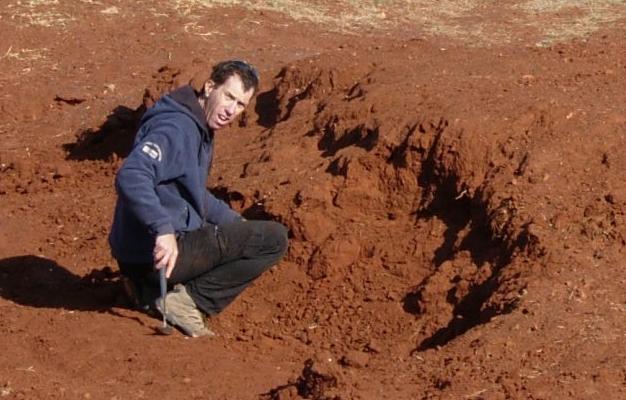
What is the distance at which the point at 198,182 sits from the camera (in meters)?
6.84

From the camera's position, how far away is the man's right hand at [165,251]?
20.8ft

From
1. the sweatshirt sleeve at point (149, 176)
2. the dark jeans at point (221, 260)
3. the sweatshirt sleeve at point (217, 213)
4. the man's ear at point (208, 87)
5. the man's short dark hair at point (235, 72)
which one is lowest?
the dark jeans at point (221, 260)

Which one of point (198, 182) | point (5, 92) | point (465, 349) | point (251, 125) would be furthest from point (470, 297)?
point (5, 92)

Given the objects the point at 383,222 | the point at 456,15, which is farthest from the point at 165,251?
the point at 456,15

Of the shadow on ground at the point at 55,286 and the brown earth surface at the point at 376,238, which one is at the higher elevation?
the brown earth surface at the point at 376,238

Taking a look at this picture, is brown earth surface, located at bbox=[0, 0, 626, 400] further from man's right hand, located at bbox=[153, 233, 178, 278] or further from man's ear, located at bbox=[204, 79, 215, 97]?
man's ear, located at bbox=[204, 79, 215, 97]

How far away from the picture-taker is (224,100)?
22.0ft

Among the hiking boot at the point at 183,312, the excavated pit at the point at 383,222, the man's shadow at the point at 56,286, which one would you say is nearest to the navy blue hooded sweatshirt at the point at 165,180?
the hiking boot at the point at 183,312

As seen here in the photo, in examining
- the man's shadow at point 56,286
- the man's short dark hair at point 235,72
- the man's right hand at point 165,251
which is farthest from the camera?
the man's shadow at point 56,286

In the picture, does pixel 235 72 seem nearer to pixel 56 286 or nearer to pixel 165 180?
pixel 165 180

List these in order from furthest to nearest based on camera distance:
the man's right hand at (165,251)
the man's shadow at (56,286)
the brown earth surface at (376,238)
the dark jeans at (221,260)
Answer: the man's shadow at (56,286) < the dark jeans at (221,260) < the man's right hand at (165,251) < the brown earth surface at (376,238)

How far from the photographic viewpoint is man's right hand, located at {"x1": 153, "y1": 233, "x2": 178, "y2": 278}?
634cm

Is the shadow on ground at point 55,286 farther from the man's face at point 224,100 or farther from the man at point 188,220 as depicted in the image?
the man's face at point 224,100

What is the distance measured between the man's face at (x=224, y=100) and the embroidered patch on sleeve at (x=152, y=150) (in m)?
0.40
